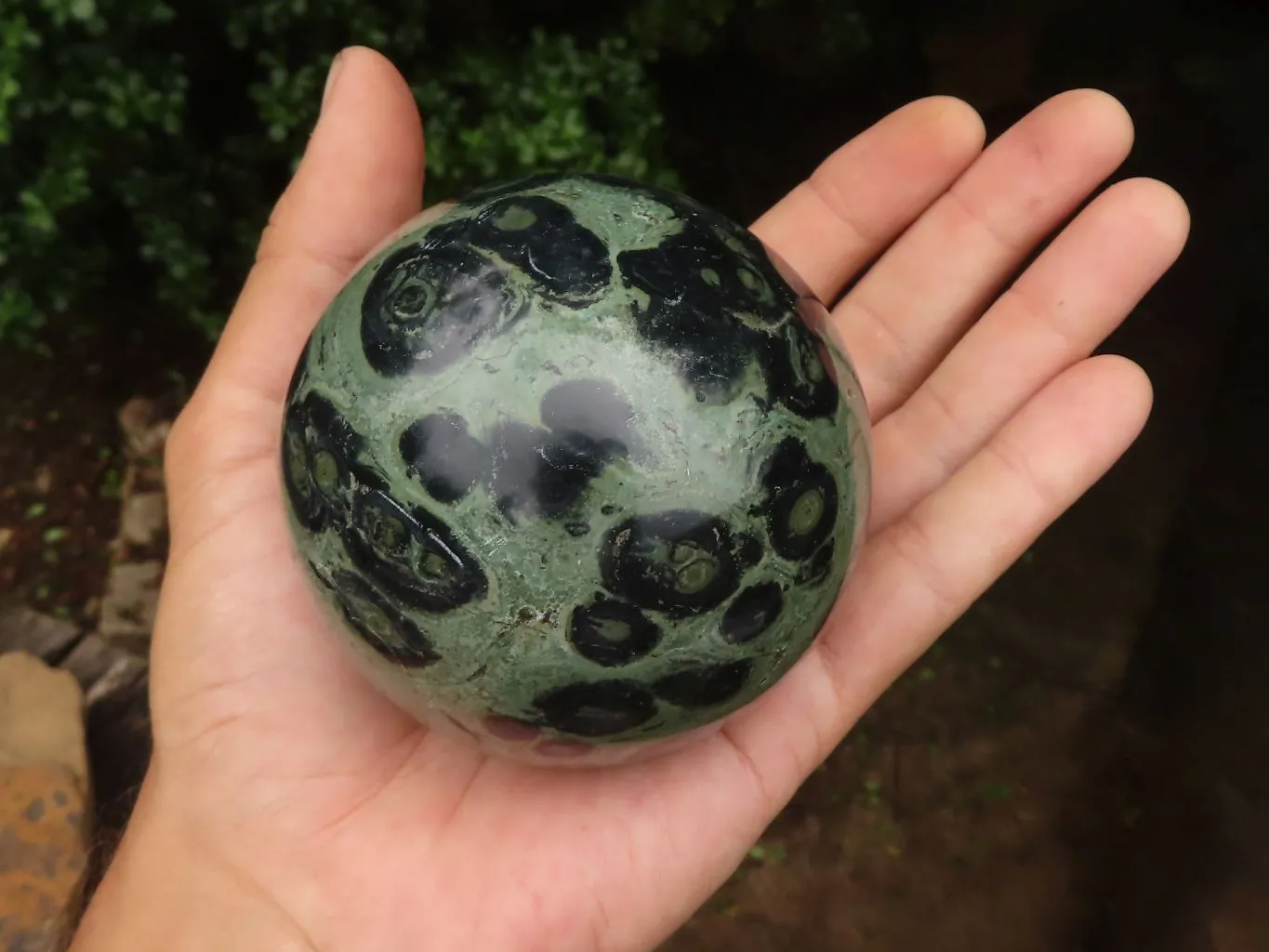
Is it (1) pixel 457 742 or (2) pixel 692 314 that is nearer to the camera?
(2) pixel 692 314

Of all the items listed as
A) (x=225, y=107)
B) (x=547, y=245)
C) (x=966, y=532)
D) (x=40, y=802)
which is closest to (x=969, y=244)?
(x=966, y=532)

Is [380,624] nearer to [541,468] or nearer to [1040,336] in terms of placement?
[541,468]

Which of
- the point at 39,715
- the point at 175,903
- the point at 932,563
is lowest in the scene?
the point at 39,715

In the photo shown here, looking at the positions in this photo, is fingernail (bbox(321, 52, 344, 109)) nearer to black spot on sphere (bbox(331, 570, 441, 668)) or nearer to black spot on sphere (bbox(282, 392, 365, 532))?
black spot on sphere (bbox(282, 392, 365, 532))

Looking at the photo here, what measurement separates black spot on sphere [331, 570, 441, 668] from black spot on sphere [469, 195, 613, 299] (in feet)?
1.12

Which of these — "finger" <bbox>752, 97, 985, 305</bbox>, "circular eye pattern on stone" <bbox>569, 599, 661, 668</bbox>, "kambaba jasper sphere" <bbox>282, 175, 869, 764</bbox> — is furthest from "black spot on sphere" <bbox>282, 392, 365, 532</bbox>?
"finger" <bbox>752, 97, 985, 305</bbox>

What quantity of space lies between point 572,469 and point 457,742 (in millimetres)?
446

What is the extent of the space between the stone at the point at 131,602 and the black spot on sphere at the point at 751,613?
1.89m

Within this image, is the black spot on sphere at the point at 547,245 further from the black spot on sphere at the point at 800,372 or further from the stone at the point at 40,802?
the stone at the point at 40,802

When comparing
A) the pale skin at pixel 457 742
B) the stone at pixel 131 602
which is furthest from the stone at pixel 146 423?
the pale skin at pixel 457 742

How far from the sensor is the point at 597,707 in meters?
1.15

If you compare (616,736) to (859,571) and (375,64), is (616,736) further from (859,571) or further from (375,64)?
(375,64)

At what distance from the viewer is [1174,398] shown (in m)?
2.55

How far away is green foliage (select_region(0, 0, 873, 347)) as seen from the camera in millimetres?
1897
